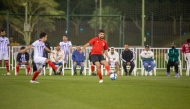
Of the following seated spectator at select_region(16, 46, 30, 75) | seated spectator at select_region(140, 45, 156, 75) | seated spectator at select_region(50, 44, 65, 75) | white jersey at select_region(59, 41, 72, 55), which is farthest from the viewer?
white jersey at select_region(59, 41, 72, 55)

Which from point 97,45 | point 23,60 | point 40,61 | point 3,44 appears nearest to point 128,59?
point 23,60

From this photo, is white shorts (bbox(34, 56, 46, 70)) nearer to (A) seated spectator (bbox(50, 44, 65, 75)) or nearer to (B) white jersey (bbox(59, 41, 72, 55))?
(A) seated spectator (bbox(50, 44, 65, 75))

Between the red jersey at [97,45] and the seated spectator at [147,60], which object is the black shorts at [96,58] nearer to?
the red jersey at [97,45]

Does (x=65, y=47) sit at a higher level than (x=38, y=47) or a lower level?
higher

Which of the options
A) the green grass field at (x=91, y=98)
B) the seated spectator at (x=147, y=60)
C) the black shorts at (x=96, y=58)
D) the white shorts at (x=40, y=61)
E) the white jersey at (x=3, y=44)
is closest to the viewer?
the green grass field at (x=91, y=98)

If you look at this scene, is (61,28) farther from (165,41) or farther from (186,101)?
(186,101)

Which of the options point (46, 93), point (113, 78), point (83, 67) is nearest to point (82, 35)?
point (83, 67)

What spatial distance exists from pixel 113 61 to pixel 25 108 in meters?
16.0

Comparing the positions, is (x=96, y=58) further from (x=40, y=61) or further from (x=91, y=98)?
(x=91, y=98)

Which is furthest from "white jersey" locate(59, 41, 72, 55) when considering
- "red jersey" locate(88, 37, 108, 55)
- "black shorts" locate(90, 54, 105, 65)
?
"black shorts" locate(90, 54, 105, 65)

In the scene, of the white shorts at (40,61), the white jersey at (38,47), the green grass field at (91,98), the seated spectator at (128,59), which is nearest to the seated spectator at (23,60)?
the seated spectator at (128,59)

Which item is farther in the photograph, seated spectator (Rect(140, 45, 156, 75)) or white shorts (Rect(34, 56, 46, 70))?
seated spectator (Rect(140, 45, 156, 75))

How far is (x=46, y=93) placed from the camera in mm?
15891

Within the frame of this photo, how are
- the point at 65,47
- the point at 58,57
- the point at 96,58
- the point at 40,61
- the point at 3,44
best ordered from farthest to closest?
the point at 65,47 → the point at 58,57 → the point at 3,44 → the point at 96,58 → the point at 40,61
